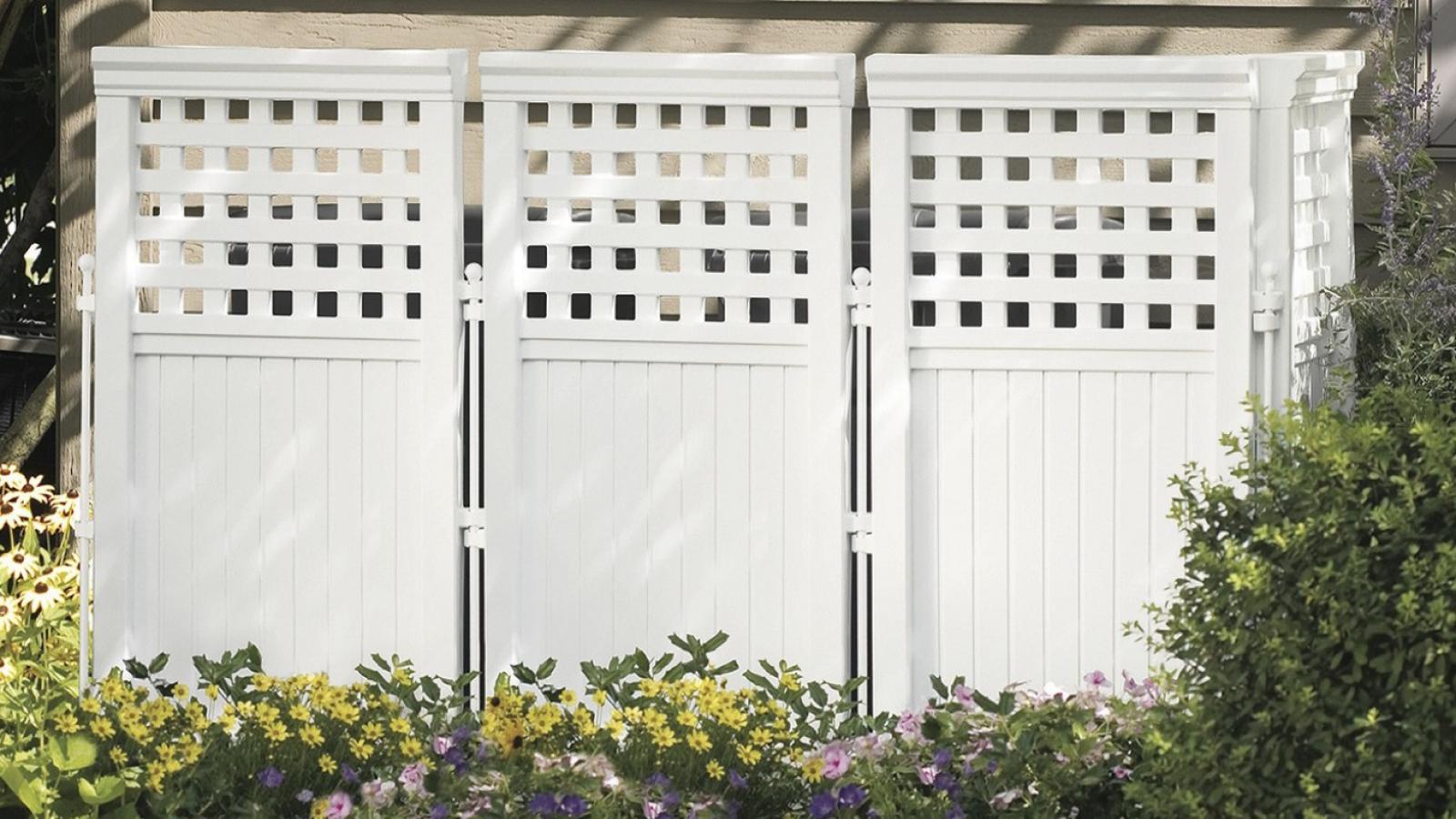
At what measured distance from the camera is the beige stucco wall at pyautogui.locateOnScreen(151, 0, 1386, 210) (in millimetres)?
4652

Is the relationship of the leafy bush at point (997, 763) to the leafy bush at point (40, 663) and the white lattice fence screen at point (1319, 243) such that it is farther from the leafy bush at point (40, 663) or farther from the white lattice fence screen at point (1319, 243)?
the leafy bush at point (40, 663)

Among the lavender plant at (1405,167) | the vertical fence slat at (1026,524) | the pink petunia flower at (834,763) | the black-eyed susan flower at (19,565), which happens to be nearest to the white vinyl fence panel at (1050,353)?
the vertical fence slat at (1026,524)

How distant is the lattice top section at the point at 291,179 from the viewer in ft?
11.0

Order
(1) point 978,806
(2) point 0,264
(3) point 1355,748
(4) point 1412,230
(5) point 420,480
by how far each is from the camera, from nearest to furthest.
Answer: (3) point 1355,748, (1) point 978,806, (5) point 420,480, (4) point 1412,230, (2) point 0,264

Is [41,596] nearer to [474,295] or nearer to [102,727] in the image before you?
[102,727]

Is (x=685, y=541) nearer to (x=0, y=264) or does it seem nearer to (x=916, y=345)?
(x=916, y=345)

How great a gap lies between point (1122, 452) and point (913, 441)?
393 millimetres

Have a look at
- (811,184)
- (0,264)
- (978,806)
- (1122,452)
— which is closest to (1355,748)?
(978,806)

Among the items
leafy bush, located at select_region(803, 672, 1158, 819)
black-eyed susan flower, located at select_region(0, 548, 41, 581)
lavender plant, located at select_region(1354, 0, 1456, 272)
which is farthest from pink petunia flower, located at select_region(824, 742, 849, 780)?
black-eyed susan flower, located at select_region(0, 548, 41, 581)

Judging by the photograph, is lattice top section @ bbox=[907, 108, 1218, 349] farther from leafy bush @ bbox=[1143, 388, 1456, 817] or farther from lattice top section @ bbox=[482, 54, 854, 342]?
leafy bush @ bbox=[1143, 388, 1456, 817]

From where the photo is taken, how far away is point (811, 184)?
3281 mm

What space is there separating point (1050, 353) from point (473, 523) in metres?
1.16

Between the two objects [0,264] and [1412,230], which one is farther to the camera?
[0,264]

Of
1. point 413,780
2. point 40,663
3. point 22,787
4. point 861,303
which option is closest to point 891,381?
point 861,303
